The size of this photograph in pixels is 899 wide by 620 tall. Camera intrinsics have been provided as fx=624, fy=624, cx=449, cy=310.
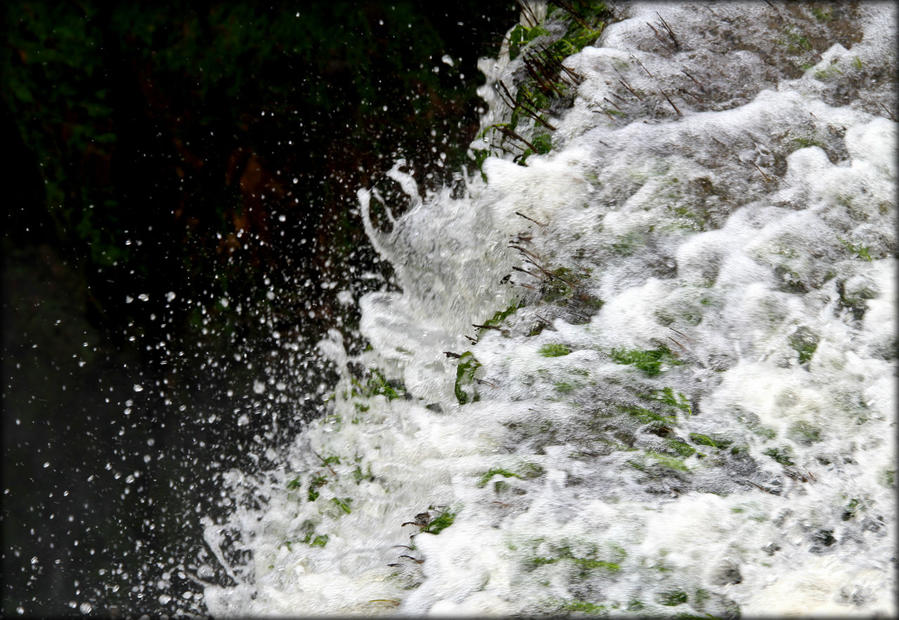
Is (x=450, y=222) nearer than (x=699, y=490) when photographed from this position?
No

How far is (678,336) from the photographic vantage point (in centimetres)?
212

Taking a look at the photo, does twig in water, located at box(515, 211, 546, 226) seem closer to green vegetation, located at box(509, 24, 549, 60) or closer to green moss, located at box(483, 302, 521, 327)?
green moss, located at box(483, 302, 521, 327)

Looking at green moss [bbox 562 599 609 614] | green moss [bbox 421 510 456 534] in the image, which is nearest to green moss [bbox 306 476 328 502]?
green moss [bbox 421 510 456 534]

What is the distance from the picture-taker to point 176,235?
10.2 feet

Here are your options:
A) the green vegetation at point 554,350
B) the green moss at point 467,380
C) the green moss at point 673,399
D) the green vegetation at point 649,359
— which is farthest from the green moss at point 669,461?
the green moss at point 467,380

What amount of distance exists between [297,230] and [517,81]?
1246 mm

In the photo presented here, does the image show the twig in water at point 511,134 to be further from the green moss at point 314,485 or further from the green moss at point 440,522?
the green moss at point 314,485

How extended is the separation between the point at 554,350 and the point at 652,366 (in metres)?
0.35

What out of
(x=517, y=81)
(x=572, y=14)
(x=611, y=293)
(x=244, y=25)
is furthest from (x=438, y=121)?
(x=611, y=293)

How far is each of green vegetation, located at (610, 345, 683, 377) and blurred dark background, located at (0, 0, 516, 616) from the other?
124 centimetres

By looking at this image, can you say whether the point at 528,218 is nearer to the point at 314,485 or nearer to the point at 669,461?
the point at 669,461

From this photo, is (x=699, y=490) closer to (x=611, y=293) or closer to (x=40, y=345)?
(x=611, y=293)

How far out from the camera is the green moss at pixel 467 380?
2.47 metres

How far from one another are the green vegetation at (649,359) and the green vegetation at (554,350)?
0.20 metres
